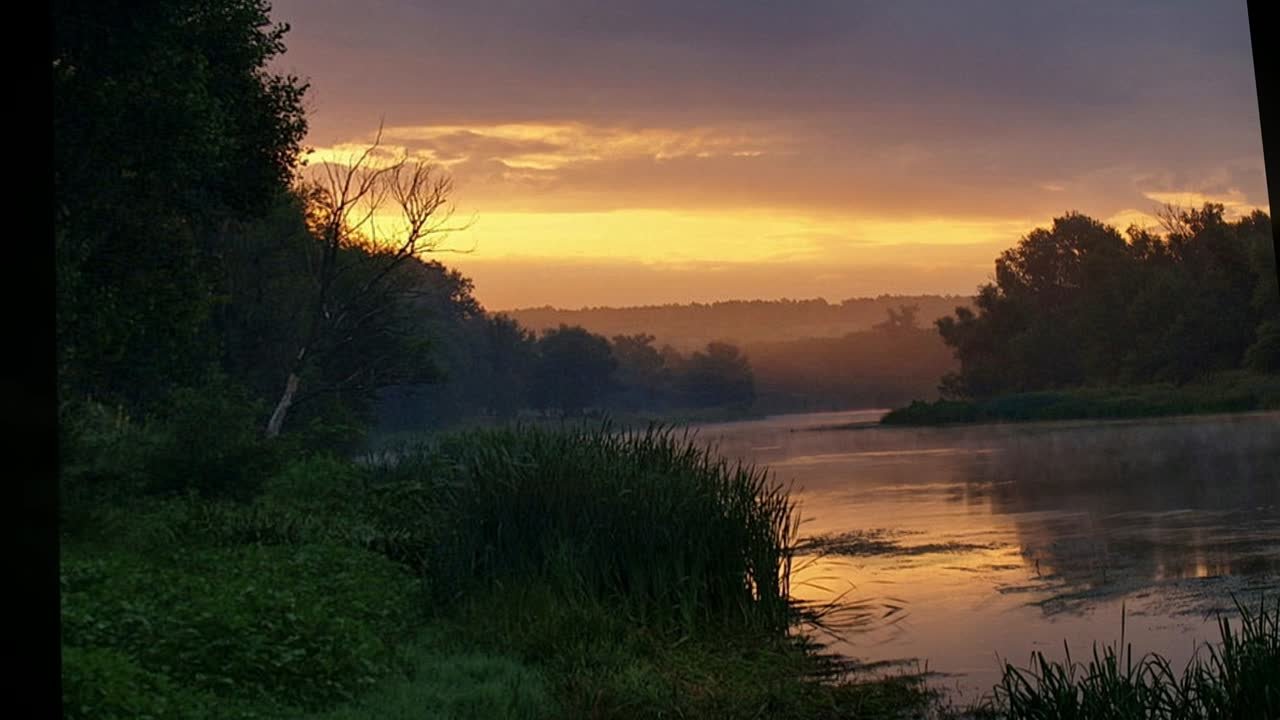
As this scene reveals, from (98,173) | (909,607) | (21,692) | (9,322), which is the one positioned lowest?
(909,607)

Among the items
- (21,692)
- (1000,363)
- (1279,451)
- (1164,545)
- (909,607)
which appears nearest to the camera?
(21,692)

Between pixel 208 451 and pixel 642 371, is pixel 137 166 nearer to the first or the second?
pixel 208 451

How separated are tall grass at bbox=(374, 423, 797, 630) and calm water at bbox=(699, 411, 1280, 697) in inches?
42.9

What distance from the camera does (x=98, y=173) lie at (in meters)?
14.2

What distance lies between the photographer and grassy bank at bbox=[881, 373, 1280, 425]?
4316 centimetres

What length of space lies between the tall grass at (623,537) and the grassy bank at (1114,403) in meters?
36.4

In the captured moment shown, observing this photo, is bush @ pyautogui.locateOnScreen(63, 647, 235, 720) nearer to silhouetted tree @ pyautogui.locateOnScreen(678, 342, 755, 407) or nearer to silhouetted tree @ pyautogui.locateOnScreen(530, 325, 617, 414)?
silhouetted tree @ pyautogui.locateOnScreen(530, 325, 617, 414)

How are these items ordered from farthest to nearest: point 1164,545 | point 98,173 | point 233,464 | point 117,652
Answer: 1. point 233,464
2. point 1164,545
3. point 98,173
4. point 117,652

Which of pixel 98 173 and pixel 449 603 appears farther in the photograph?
pixel 98 173

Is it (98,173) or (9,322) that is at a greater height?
(98,173)

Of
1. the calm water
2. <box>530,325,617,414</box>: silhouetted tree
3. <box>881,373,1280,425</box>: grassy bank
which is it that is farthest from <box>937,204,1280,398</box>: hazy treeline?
<box>530,325,617,414</box>: silhouetted tree

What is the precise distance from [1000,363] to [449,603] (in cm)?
4903

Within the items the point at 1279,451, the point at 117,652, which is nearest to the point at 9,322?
the point at 117,652

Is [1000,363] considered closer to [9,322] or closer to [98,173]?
[98,173]
